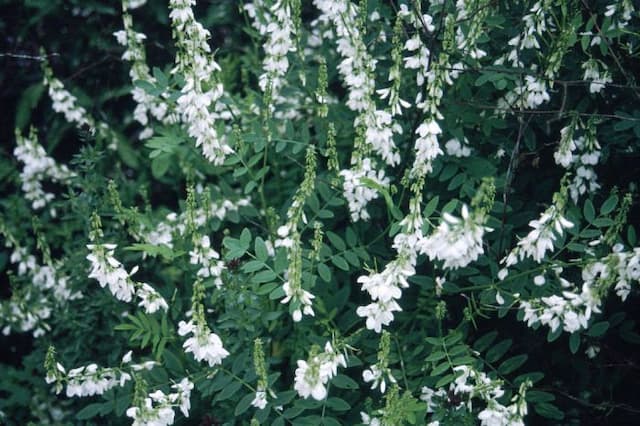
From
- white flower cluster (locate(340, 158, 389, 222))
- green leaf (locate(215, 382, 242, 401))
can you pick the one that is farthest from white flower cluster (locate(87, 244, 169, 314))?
white flower cluster (locate(340, 158, 389, 222))

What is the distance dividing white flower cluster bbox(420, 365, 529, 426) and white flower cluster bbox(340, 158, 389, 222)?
2.54 feet

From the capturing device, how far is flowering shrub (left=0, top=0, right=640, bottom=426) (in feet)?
7.79

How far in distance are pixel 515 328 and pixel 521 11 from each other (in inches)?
57.7

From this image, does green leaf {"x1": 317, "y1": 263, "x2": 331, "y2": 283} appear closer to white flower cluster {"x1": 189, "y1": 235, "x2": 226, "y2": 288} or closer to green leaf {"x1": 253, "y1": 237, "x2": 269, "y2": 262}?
green leaf {"x1": 253, "y1": 237, "x2": 269, "y2": 262}

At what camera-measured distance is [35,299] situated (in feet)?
12.0

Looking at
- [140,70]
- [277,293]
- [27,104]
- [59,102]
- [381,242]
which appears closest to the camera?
[277,293]

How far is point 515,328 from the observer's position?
3.12 m

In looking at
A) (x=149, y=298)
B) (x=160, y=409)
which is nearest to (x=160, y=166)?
(x=149, y=298)

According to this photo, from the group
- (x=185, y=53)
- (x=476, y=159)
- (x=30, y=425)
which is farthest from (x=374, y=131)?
(x=30, y=425)

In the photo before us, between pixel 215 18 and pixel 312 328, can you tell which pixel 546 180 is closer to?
pixel 312 328

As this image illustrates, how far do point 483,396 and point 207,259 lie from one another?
1.20m

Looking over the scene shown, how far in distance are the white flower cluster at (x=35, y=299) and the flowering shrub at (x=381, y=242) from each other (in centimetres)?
1

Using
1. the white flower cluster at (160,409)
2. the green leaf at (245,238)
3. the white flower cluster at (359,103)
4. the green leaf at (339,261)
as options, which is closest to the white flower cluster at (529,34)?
the white flower cluster at (359,103)

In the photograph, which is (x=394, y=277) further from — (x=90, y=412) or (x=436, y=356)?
(x=90, y=412)
